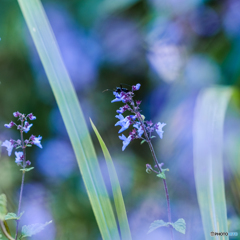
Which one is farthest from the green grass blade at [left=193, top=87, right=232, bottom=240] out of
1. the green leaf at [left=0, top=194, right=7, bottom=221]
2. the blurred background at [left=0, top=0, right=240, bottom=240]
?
the green leaf at [left=0, top=194, right=7, bottom=221]

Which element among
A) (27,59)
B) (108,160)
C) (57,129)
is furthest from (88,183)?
(27,59)

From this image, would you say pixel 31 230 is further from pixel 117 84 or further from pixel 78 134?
pixel 117 84

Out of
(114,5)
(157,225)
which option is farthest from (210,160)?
(114,5)

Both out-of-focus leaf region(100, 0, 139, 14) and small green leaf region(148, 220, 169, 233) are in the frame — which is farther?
out-of-focus leaf region(100, 0, 139, 14)

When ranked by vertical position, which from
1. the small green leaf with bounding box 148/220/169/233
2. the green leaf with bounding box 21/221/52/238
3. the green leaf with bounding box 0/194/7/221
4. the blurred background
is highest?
the blurred background

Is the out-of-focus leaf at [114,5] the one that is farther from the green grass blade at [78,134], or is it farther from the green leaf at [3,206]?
the green leaf at [3,206]

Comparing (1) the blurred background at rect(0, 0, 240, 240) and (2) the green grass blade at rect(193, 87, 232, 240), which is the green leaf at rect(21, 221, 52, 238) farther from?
(2) the green grass blade at rect(193, 87, 232, 240)

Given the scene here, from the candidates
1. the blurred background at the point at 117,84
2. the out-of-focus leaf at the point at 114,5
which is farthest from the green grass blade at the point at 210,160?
the out-of-focus leaf at the point at 114,5
